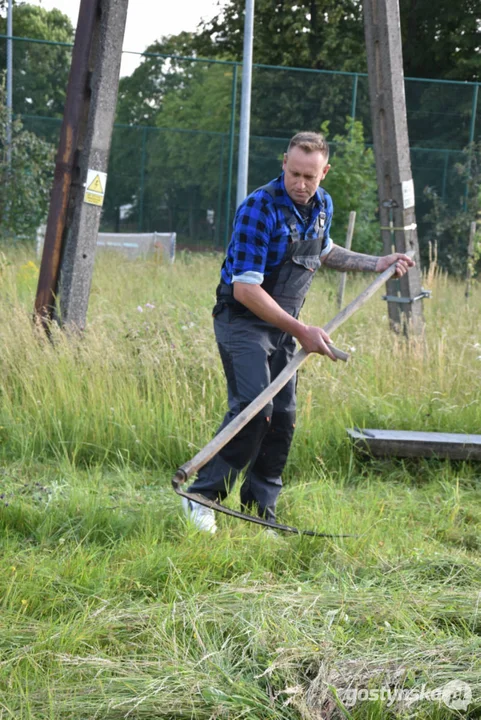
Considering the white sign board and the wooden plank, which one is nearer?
the wooden plank

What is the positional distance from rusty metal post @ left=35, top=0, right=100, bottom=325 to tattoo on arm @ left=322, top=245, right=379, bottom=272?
103 inches

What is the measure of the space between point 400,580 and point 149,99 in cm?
2178

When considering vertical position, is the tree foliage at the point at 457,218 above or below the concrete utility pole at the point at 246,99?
below

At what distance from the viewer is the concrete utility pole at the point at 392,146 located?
6.60 meters

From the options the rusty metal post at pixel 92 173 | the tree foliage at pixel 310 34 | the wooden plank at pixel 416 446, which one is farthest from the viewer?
the tree foliage at pixel 310 34

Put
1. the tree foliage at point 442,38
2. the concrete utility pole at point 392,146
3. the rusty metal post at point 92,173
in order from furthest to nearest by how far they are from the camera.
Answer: the tree foliage at point 442,38, the concrete utility pole at point 392,146, the rusty metal post at point 92,173

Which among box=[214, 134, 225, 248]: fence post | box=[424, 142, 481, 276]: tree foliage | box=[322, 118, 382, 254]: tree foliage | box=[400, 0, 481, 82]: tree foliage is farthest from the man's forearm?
box=[400, 0, 481, 82]: tree foliage

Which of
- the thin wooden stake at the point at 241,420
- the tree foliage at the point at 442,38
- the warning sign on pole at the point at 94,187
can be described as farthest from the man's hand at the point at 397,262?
the tree foliage at the point at 442,38

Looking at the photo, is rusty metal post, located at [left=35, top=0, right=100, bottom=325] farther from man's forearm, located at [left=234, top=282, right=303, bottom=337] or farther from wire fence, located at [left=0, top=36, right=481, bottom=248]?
wire fence, located at [left=0, top=36, right=481, bottom=248]

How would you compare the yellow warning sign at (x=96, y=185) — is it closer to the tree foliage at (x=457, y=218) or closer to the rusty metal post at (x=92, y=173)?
the rusty metal post at (x=92, y=173)

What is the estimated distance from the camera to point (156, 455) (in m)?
4.98

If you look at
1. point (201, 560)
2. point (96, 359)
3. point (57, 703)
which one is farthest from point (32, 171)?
point (57, 703)

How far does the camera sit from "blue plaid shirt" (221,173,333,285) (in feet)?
12.4

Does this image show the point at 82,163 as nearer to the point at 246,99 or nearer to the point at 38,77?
the point at 246,99
